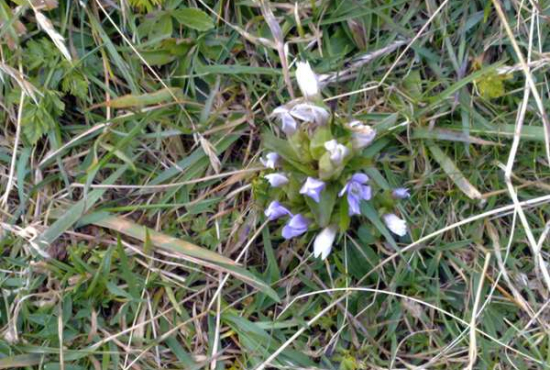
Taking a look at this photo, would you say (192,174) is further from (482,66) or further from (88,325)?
(482,66)

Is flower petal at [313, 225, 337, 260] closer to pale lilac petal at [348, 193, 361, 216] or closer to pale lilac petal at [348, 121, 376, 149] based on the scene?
pale lilac petal at [348, 193, 361, 216]

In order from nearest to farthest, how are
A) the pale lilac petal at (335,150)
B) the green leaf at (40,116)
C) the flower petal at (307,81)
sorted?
the pale lilac petal at (335,150) → the flower petal at (307,81) → the green leaf at (40,116)

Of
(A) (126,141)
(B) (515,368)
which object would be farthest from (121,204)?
(B) (515,368)

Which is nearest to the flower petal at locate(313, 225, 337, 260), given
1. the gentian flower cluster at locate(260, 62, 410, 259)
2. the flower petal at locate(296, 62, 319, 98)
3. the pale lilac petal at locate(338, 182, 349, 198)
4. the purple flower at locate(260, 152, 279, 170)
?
the gentian flower cluster at locate(260, 62, 410, 259)

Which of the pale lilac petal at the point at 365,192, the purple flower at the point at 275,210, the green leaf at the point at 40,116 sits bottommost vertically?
the pale lilac petal at the point at 365,192

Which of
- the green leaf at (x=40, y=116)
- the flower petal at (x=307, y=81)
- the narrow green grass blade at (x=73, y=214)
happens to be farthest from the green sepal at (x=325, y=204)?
the green leaf at (x=40, y=116)

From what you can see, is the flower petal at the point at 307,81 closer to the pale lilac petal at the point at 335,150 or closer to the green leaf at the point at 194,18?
the pale lilac petal at the point at 335,150

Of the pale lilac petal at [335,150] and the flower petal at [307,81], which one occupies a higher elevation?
the flower petal at [307,81]

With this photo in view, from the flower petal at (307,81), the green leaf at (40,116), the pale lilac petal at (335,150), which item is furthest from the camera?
the green leaf at (40,116)
